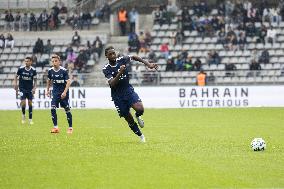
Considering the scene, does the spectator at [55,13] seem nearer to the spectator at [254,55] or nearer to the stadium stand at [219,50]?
the stadium stand at [219,50]

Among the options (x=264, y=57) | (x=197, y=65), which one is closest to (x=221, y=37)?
(x=264, y=57)

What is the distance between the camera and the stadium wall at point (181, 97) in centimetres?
3762

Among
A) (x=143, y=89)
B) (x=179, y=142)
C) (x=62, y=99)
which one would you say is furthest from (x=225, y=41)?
(x=179, y=142)

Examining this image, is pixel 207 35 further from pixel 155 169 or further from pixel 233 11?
pixel 155 169

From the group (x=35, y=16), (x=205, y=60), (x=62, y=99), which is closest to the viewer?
(x=62, y=99)

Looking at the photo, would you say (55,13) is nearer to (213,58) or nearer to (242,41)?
(213,58)

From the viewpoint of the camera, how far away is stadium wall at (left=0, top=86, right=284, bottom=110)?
37625 mm

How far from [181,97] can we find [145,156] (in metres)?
22.6

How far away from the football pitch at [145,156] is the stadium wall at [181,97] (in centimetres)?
1074

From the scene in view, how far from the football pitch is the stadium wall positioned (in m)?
10.7

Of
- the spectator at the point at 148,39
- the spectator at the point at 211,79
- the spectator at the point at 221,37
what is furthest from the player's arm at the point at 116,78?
the spectator at the point at 148,39

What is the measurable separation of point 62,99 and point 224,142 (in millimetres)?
5634

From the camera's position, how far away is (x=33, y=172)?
13656mm

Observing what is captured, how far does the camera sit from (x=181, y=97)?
3831 centimetres
